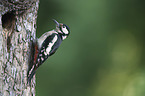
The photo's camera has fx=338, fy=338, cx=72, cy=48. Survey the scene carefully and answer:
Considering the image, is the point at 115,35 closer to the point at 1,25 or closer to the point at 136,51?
the point at 136,51

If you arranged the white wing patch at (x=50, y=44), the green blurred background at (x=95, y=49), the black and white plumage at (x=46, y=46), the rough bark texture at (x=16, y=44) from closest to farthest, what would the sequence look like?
the rough bark texture at (x=16, y=44), the black and white plumage at (x=46, y=46), the white wing patch at (x=50, y=44), the green blurred background at (x=95, y=49)

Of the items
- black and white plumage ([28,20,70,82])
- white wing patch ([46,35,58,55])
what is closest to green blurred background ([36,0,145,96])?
black and white plumage ([28,20,70,82])

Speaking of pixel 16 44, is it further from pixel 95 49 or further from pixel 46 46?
pixel 95 49

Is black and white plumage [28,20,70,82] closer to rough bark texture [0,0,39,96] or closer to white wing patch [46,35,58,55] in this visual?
white wing patch [46,35,58,55]

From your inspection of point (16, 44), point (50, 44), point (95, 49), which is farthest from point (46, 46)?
point (95, 49)

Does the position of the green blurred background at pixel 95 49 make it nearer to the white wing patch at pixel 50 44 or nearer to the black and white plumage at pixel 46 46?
the black and white plumage at pixel 46 46

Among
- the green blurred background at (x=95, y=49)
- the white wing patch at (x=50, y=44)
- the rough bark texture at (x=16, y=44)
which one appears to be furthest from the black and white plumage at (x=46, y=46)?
the green blurred background at (x=95, y=49)
